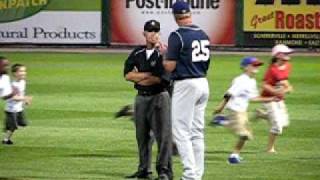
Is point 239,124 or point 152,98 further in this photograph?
point 239,124

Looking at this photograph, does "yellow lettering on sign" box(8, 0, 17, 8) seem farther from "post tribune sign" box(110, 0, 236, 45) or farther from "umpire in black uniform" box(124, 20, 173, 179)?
"umpire in black uniform" box(124, 20, 173, 179)

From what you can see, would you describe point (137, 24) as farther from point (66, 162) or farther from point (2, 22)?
point (66, 162)

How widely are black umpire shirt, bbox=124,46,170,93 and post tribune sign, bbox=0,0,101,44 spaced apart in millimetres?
27169

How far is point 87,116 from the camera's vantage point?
22375mm

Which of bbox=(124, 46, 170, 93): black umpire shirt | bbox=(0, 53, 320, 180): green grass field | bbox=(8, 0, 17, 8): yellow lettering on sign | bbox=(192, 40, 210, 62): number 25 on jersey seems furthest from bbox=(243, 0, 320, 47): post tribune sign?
bbox=(192, 40, 210, 62): number 25 on jersey

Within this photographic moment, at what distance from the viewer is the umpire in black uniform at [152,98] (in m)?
14.3

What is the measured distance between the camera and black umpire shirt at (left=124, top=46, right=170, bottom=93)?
14.3 m

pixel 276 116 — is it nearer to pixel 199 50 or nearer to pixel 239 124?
pixel 239 124

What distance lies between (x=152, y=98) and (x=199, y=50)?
113cm

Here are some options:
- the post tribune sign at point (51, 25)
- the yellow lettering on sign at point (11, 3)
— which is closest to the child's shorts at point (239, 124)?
the post tribune sign at point (51, 25)

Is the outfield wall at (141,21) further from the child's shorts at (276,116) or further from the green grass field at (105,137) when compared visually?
the child's shorts at (276,116)

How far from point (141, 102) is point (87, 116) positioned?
26.3 ft

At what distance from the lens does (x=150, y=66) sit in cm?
1434

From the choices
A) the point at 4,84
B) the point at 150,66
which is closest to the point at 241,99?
the point at 150,66
